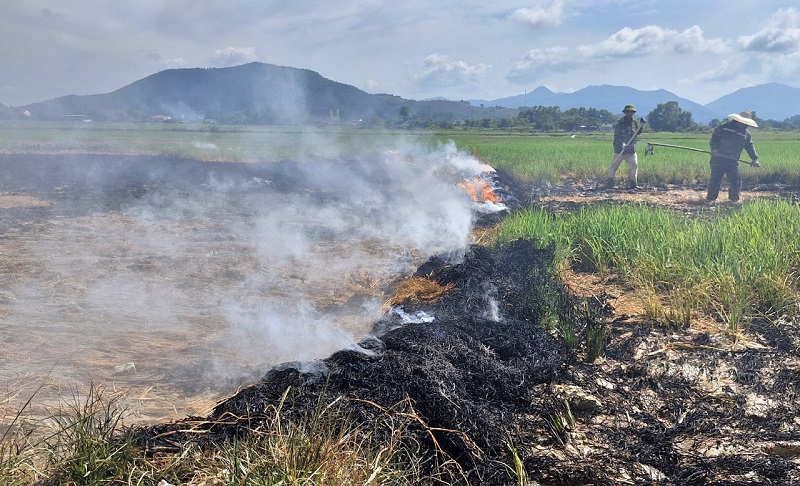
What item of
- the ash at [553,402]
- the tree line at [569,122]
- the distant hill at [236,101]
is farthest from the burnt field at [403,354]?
the tree line at [569,122]

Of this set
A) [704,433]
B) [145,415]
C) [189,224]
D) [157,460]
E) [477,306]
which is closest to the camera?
[157,460]

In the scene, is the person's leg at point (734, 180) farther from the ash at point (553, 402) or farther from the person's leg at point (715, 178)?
the ash at point (553, 402)

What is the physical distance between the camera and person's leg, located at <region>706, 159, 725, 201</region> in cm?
1159

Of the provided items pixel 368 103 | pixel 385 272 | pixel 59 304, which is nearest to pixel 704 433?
pixel 385 272

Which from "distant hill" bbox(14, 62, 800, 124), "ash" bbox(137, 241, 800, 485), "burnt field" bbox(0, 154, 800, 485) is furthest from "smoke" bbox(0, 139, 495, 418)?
"distant hill" bbox(14, 62, 800, 124)

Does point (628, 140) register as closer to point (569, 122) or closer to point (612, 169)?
point (612, 169)

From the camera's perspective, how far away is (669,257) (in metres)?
5.53

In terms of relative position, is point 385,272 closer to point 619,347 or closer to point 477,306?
point 477,306

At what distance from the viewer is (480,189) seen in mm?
13859

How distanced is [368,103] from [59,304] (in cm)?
4431

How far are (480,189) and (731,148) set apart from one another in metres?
5.53

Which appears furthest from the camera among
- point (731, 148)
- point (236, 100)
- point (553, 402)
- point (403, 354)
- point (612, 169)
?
point (236, 100)

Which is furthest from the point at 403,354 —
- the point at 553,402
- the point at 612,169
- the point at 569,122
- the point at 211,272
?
the point at 569,122

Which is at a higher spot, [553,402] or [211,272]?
[211,272]
